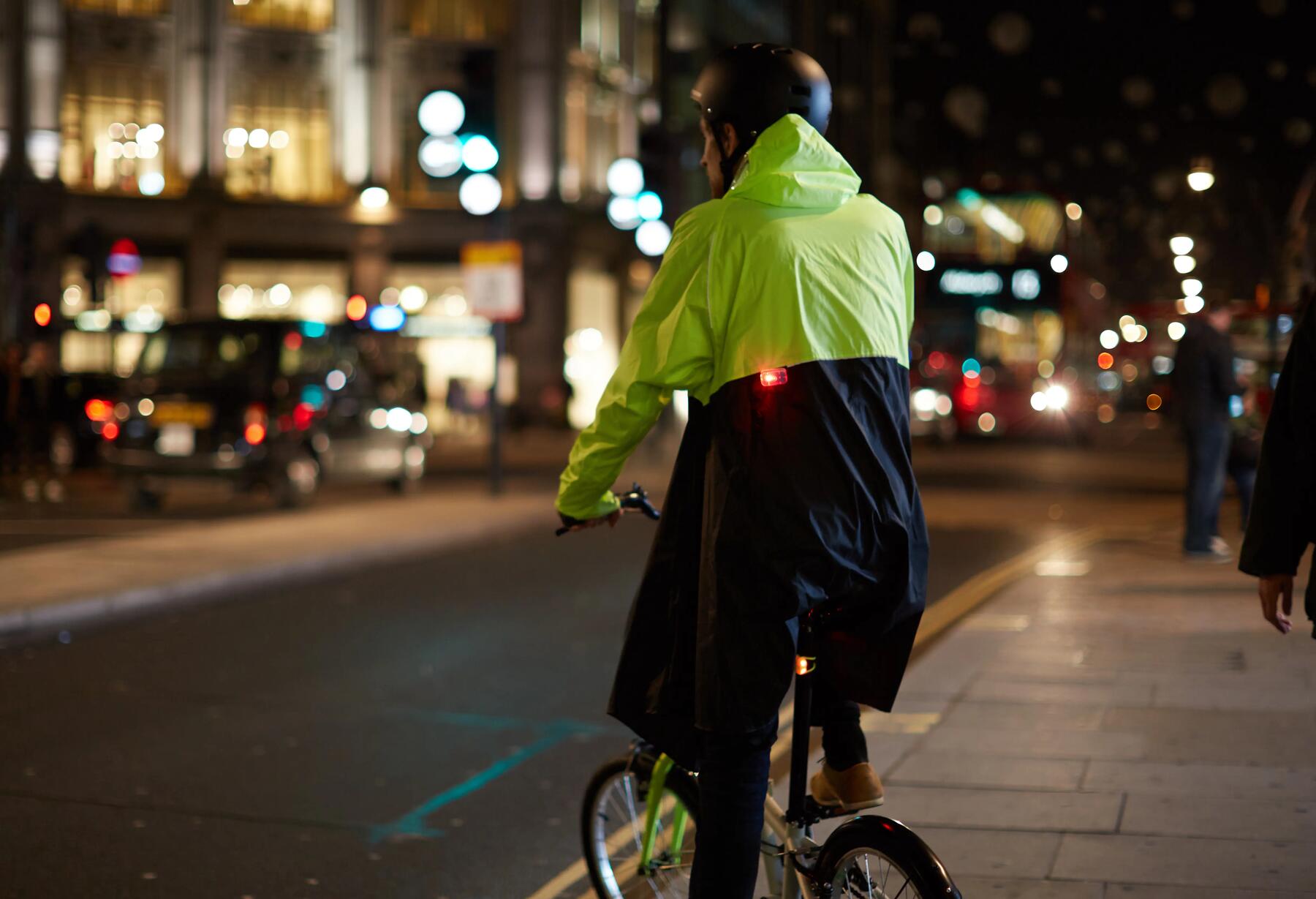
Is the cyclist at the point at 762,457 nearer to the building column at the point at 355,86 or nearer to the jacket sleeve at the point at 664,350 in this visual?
the jacket sleeve at the point at 664,350

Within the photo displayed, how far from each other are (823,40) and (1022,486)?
159 ft

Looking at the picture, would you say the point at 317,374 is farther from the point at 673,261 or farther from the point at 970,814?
the point at 673,261

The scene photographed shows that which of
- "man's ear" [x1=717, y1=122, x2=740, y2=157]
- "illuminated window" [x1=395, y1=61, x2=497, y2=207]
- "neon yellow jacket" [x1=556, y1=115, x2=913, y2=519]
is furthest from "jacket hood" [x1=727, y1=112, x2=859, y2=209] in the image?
"illuminated window" [x1=395, y1=61, x2=497, y2=207]

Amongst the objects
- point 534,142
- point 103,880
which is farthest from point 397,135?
point 103,880

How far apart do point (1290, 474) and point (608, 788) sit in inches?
64.7

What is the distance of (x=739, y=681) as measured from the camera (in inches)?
111

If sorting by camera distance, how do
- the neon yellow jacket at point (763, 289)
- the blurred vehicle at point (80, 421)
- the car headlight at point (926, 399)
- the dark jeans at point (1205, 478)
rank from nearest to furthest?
the neon yellow jacket at point (763, 289) → the dark jeans at point (1205, 478) → the blurred vehicle at point (80, 421) → the car headlight at point (926, 399)

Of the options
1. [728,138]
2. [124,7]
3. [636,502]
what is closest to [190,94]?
[124,7]

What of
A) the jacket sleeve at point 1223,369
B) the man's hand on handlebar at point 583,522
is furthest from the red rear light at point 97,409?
the man's hand on handlebar at point 583,522

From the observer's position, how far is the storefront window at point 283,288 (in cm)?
4066

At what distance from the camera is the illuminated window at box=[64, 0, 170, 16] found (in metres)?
39.1

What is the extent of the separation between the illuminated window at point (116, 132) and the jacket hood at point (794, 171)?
124 ft

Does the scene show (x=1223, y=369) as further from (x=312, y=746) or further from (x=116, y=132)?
(x=116, y=132)

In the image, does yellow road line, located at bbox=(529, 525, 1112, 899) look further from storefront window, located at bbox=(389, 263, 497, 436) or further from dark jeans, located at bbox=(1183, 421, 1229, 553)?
storefront window, located at bbox=(389, 263, 497, 436)
